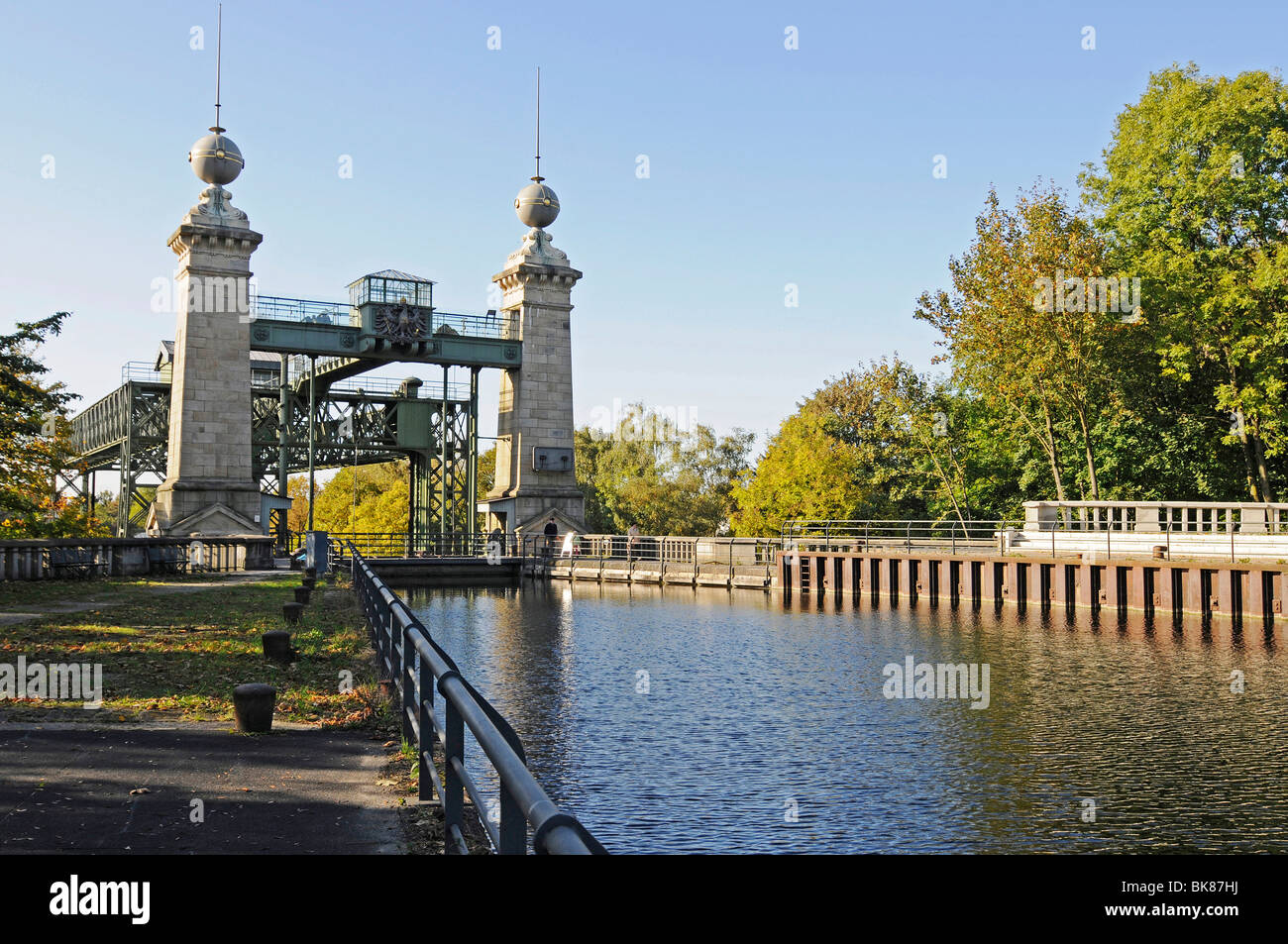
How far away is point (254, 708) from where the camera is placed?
1060cm

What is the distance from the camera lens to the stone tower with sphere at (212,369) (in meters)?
48.7

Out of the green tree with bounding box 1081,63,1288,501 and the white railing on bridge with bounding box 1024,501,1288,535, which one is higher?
the green tree with bounding box 1081,63,1288,501


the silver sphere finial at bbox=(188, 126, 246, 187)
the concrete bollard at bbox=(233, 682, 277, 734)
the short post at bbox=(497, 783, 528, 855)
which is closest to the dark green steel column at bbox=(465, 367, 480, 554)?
the silver sphere finial at bbox=(188, 126, 246, 187)

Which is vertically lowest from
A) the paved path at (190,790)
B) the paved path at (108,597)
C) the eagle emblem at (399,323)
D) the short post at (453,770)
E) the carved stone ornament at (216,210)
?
the paved path at (190,790)

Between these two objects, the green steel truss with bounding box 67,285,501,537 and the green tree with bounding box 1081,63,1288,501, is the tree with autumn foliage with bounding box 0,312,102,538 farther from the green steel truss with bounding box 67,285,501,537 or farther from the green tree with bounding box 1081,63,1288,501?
the green tree with bounding box 1081,63,1288,501

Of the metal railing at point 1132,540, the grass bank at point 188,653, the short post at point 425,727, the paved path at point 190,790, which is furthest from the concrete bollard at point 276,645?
the metal railing at point 1132,540

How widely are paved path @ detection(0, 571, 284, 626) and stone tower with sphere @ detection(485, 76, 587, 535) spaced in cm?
1864

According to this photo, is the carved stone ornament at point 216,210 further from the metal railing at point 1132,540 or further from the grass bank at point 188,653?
the metal railing at point 1132,540

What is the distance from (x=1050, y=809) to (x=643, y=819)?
13.0 ft

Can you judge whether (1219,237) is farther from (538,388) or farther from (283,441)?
(283,441)

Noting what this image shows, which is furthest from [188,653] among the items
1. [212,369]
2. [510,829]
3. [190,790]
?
[212,369]

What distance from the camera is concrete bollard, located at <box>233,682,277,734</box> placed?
34.8 ft

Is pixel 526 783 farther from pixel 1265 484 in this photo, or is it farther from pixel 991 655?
pixel 1265 484

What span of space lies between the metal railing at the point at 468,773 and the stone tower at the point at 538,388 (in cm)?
4650
